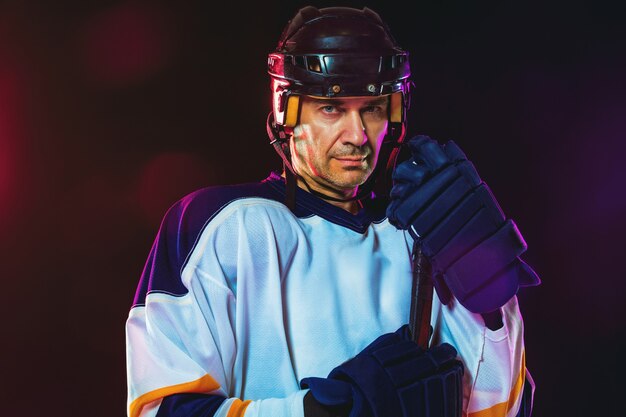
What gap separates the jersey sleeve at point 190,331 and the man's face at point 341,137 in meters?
0.22

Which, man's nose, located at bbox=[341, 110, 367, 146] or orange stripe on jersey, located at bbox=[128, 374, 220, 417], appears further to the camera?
man's nose, located at bbox=[341, 110, 367, 146]

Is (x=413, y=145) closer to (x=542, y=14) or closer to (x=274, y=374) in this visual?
(x=274, y=374)

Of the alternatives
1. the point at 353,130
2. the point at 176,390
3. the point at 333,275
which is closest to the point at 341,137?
the point at 353,130

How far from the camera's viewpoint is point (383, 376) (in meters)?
1.55

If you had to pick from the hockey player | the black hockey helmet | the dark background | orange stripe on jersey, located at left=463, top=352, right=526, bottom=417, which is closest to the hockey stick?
the hockey player

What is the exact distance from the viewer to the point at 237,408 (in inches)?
62.3

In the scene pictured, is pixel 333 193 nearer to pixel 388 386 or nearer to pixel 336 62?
pixel 336 62

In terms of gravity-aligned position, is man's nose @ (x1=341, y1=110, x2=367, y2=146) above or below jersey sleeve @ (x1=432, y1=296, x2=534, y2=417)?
above

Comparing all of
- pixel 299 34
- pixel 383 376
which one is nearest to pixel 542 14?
pixel 299 34

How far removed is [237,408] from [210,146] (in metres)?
1.03

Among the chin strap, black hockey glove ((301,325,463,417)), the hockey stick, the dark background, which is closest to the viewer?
black hockey glove ((301,325,463,417))

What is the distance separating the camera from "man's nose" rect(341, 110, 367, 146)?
1723 mm

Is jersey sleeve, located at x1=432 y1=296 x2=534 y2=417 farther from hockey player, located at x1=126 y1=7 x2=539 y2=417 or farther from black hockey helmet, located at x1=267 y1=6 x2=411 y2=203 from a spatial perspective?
black hockey helmet, located at x1=267 y1=6 x2=411 y2=203

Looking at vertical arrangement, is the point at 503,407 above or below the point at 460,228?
below
